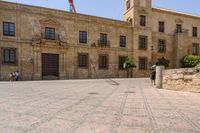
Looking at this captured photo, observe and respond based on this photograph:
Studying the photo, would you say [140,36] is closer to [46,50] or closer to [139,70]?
[139,70]

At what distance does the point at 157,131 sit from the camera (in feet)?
14.1

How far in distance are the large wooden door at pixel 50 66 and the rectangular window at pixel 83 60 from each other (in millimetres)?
2938

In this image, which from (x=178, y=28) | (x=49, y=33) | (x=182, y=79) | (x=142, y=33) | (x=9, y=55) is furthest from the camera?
(x=178, y=28)

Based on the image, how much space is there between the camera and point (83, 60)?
29.3m

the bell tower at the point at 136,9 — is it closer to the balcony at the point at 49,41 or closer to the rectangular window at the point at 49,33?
the balcony at the point at 49,41

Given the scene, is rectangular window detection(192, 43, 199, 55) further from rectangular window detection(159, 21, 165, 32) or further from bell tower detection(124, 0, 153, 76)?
bell tower detection(124, 0, 153, 76)

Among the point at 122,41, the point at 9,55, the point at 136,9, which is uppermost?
the point at 136,9

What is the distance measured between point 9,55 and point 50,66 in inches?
197

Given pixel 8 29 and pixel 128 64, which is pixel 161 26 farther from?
pixel 8 29

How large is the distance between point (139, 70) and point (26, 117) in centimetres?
2830

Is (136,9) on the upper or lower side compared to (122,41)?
upper

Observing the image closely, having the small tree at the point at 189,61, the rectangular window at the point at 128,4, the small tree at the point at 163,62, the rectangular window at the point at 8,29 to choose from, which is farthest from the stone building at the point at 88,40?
the small tree at the point at 163,62

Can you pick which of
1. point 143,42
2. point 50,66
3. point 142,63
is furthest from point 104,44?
point 50,66

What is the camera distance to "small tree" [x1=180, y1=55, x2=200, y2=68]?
33500 mm
